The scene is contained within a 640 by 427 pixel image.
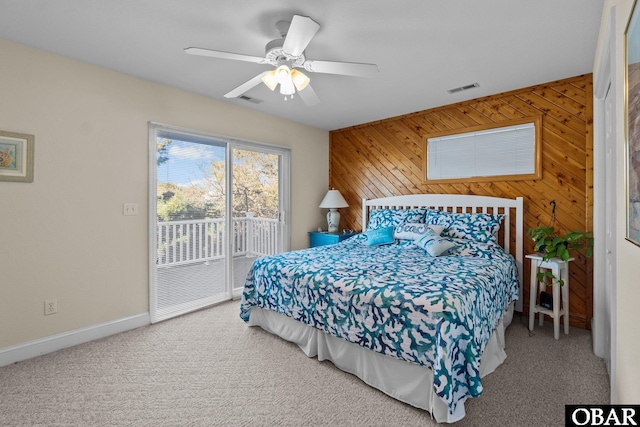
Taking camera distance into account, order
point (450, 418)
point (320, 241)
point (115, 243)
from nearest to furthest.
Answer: point (450, 418)
point (115, 243)
point (320, 241)

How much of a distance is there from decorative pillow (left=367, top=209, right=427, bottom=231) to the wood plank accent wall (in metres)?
0.47

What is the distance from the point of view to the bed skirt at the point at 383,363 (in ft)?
5.93

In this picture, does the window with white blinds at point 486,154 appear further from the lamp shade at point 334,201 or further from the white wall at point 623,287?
the white wall at point 623,287

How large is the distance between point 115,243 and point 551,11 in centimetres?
391

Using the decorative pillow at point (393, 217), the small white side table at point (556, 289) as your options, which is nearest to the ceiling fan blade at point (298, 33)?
the decorative pillow at point (393, 217)

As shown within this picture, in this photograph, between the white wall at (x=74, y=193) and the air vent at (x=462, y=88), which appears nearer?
the white wall at (x=74, y=193)

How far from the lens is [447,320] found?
170 centimetres

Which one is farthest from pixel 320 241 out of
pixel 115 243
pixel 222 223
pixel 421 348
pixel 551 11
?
pixel 551 11

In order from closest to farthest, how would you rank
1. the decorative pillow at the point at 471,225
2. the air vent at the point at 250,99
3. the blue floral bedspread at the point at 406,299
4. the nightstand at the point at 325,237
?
the blue floral bedspread at the point at 406,299
the decorative pillow at the point at 471,225
the air vent at the point at 250,99
the nightstand at the point at 325,237

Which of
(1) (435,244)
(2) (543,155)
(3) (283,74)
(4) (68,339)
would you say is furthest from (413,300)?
(4) (68,339)

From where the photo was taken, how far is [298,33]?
6.06 feet

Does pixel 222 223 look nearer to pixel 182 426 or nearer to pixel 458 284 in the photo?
pixel 182 426

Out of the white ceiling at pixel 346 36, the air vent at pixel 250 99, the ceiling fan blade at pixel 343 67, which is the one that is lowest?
the ceiling fan blade at pixel 343 67

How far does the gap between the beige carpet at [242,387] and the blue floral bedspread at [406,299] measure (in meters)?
0.31
